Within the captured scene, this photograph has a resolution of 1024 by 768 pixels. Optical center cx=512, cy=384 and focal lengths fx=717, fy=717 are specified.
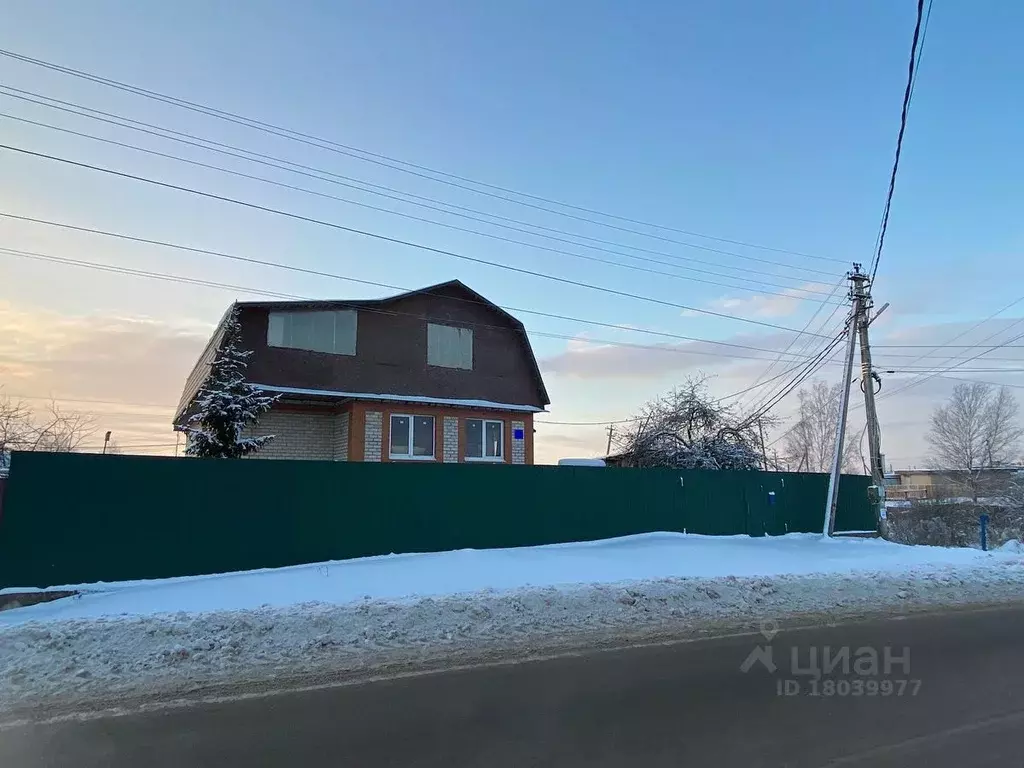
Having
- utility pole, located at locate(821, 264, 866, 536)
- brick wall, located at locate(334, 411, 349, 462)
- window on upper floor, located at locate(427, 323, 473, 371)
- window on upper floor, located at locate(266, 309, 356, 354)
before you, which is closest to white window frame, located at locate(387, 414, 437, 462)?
brick wall, located at locate(334, 411, 349, 462)

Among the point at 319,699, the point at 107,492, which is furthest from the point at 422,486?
the point at 319,699

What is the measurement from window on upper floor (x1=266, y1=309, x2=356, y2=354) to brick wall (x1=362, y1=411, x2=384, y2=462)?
2096 mm

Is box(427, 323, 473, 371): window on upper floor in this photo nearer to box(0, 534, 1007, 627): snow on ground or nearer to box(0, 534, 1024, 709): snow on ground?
box(0, 534, 1007, 627): snow on ground

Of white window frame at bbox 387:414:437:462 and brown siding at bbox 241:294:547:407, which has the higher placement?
brown siding at bbox 241:294:547:407

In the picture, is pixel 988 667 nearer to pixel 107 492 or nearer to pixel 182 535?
pixel 182 535

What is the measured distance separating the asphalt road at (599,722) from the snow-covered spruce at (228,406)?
11958 millimetres

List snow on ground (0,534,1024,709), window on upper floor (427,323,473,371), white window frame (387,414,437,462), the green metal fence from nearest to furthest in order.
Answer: snow on ground (0,534,1024,709), the green metal fence, white window frame (387,414,437,462), window on upper floor (427,323,473,371)

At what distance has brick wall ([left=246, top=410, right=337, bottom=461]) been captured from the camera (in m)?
20.3

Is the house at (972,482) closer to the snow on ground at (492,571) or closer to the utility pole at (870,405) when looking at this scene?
the utility pole at (870,405)

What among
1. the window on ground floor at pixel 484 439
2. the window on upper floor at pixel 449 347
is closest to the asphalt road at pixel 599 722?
the window on ground floor at pixel 484 439

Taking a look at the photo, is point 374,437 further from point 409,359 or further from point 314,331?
point 314,331

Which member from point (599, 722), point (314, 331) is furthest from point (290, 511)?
point (314, 331)

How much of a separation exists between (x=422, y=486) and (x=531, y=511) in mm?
2539

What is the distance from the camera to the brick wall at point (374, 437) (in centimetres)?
2019
